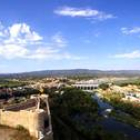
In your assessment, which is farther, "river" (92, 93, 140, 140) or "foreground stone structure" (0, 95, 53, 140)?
"river" (92, 93, 140, 140)

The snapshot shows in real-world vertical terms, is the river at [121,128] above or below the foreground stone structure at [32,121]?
below

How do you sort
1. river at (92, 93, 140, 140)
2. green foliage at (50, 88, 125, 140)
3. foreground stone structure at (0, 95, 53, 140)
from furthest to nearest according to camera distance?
river at (92, 93, 140, 140) → green foliage at (50, 88, 125, 140) → foreground stone structure at (0, 95, 53, 140)

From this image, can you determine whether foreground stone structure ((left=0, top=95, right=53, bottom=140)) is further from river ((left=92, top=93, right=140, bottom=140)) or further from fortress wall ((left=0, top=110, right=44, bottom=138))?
river ((left=92, top=93, right=140, bottom=140))

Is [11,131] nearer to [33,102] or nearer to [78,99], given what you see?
[33,102]

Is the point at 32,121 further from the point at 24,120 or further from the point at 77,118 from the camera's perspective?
the point at 77,118

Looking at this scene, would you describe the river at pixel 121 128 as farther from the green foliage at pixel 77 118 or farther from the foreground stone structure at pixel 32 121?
the foreground stone structure at pixel 32 121

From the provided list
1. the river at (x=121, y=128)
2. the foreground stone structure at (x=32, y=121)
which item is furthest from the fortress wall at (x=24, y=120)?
the river at (x=121, y=128)

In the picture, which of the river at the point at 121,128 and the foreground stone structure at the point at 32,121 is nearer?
the foreground stone structure at the point at 32,121

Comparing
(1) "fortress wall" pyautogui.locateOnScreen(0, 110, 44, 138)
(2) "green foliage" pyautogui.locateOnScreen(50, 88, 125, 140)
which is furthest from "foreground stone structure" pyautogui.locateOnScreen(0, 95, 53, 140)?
(2) "green foliage" pyautogui.locateOnScreen(50, 88, 125, 140)

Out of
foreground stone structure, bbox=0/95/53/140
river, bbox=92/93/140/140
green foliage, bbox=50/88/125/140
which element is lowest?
river, bbox=92/93/140/140

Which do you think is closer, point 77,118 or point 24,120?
point 24,120

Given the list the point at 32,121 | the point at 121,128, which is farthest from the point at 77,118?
the point at 32,121
